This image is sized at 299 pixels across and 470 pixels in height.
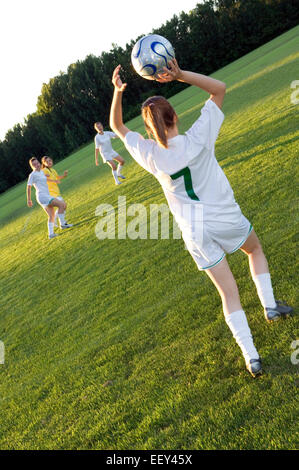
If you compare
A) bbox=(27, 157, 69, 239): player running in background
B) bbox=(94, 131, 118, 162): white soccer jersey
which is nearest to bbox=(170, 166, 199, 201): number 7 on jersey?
bbox=(27, 157, 69, 239): player running in background

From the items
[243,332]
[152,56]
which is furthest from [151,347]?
[152,56]

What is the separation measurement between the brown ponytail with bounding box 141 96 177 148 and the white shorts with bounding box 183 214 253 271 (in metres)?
0.77

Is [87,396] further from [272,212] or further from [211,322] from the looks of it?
[272,212]

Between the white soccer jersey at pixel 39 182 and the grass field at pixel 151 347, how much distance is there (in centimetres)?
276

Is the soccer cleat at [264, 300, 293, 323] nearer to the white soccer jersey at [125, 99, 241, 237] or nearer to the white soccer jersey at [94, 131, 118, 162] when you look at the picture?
the white soccer jersey at [125, 99, 241, 237]

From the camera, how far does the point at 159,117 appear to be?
292cm

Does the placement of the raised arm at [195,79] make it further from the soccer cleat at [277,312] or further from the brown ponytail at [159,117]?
the soccer cleat at [277,312]

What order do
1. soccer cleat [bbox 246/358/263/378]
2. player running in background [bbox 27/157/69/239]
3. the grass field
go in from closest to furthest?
1. the grass field
2. soccer cleat [bbox 246/358/263/378]
3. player running in background [bbox 27/157/69/239]

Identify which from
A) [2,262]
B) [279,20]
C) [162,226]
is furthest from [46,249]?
[279,20]

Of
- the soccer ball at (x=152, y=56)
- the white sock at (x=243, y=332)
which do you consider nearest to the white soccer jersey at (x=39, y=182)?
the soccer ball at (x=152, y=56)

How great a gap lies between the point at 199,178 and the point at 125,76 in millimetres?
63352

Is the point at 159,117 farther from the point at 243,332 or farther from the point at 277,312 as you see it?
the point at 277,312

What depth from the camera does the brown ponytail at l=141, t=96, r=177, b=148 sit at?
9.59 feet

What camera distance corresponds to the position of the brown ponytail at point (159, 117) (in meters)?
2.92
